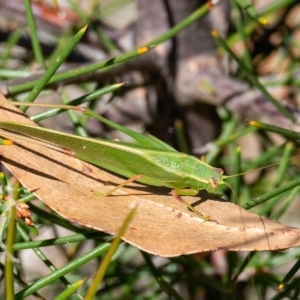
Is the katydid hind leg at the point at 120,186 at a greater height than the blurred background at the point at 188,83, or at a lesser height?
lesser

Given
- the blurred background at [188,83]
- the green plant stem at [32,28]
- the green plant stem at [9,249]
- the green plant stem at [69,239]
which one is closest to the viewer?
the green plant stem at [9,249]

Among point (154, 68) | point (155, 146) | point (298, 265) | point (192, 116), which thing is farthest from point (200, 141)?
point (298, 265)

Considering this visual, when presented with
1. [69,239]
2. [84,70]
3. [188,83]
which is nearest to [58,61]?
[84,70]

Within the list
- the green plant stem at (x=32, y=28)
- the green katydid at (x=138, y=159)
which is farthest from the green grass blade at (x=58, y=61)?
the green plant stem at (x=32, y=28)

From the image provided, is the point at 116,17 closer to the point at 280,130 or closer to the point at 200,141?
the point at 200,141

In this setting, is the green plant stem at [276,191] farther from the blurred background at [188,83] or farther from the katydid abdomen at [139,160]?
A: the blurred background at [188,83]

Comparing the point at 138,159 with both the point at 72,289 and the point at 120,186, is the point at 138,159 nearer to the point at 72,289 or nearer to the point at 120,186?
the point at 120,186

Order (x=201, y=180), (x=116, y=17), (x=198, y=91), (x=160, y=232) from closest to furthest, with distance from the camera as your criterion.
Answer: (x=160, y=232), (x=201, y=180), (x=198, y=91), (x=116, y=17)

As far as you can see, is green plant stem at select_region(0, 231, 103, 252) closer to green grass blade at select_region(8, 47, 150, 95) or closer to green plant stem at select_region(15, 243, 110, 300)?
green plant stem at select_region(15, 243, 110, 300)
